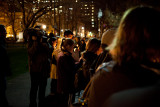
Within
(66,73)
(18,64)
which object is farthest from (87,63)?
(18,64)

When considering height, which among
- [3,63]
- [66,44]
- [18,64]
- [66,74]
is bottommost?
[18,64]

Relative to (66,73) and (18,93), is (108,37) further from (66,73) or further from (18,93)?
(18,93)

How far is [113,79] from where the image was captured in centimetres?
98

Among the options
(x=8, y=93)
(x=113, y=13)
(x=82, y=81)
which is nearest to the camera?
(x=82, y=81)

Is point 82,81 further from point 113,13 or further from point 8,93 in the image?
point 113,13

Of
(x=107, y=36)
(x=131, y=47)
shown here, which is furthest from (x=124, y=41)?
(x=107, y=36)

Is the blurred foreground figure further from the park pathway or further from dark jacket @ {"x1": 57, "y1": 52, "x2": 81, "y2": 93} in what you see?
the park pathway

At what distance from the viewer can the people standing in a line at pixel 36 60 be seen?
13.2 feet

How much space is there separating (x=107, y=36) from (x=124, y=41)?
4.91 ft

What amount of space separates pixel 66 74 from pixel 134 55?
2924 mm

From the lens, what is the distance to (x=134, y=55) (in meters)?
Answer: 0.98

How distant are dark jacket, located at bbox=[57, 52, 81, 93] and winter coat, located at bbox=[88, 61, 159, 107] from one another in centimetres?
267

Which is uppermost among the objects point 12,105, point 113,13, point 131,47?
point 113,13

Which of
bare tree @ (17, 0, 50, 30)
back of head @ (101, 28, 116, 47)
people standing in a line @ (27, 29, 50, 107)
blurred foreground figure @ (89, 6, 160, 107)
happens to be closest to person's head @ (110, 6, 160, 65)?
blurred foreground figure @ (89, 6, 160, 107)
